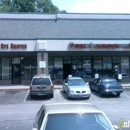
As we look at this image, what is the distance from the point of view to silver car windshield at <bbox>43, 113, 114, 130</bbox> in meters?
5.07

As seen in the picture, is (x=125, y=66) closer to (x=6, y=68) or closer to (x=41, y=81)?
(x=6, y=68)

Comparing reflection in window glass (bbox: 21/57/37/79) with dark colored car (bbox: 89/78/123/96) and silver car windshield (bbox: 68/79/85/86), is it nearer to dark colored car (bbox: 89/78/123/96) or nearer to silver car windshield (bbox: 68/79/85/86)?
silver car windshield (bbox: 68/79/85/86)

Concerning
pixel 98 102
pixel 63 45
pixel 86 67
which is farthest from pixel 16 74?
pixel 98 102

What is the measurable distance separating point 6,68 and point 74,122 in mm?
25872

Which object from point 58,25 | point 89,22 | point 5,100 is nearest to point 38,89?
point 5,100

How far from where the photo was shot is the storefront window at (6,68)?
29859 millimetres

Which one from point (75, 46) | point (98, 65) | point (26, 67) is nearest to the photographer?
point (75, 46)

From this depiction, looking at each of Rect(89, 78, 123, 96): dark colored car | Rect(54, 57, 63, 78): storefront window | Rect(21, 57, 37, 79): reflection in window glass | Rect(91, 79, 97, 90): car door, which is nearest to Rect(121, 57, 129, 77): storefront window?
Rect(54, 57, 63, 78): storefront window

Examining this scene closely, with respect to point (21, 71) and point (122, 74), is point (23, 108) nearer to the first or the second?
point (21, 71)

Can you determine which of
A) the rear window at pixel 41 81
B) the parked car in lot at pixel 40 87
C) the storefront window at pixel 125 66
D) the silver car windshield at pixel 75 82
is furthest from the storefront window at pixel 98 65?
the parked car in lot at pixel 40 87

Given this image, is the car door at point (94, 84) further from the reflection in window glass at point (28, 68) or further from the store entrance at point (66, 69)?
the reflection in window glass at point (28, 68)

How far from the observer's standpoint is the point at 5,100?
19266mm

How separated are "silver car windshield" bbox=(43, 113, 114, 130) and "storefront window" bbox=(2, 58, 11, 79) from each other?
25.4 meters

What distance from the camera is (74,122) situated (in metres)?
5.12
